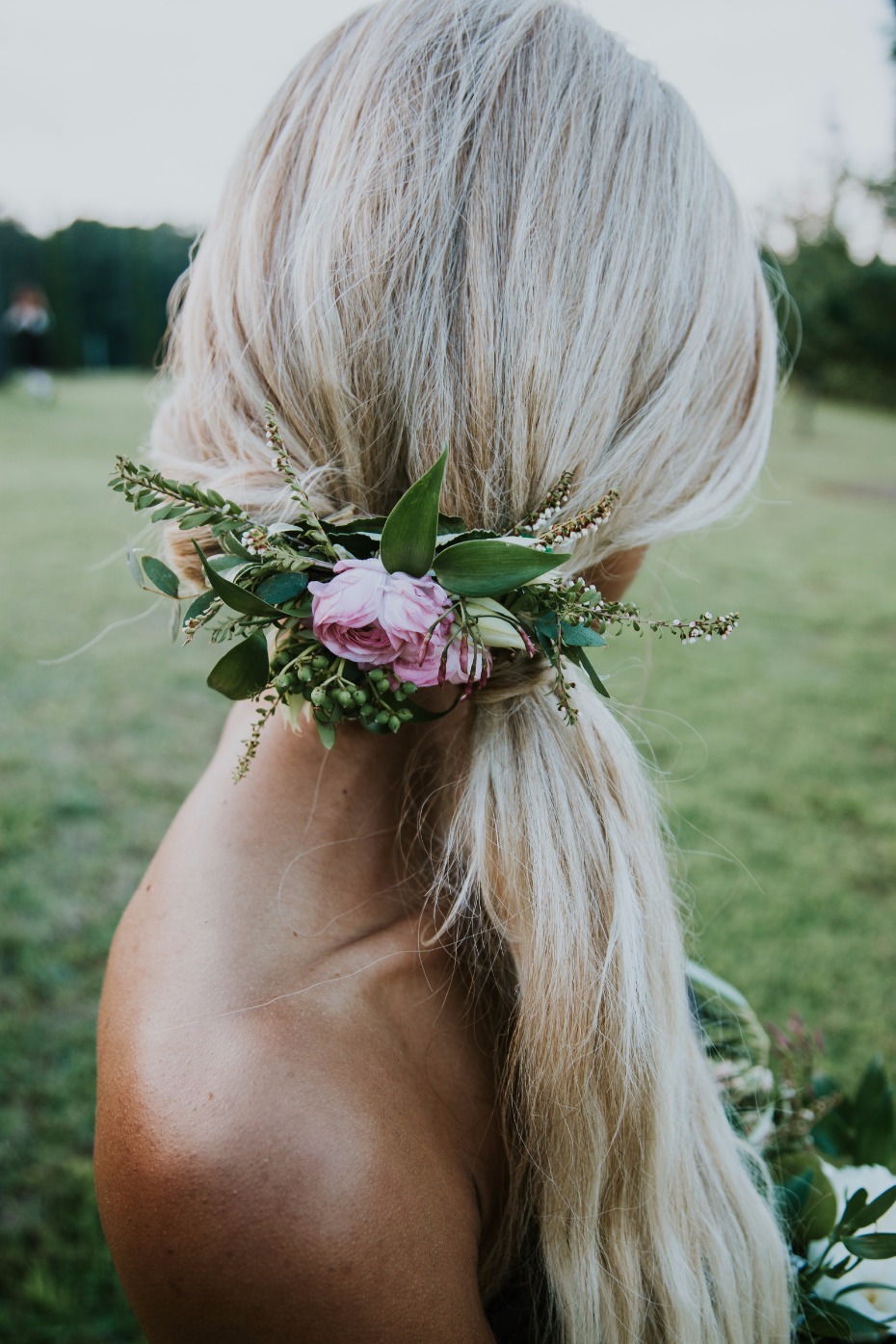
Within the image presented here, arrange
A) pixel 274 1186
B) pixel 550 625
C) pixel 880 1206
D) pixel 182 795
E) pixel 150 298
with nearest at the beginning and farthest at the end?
pixel 274 1186 < pixel 550 625 < pixel 880 1206 < pixel 182 795 < pixel 150 298

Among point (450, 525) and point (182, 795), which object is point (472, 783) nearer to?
point (450, 525)

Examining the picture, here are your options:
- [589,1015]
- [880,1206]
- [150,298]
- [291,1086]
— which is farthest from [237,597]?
[150,298]

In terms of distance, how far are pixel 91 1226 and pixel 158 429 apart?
2045 millimetres

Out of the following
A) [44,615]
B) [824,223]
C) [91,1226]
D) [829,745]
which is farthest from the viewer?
[824,223]

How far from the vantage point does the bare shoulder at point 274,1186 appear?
3.18 ft

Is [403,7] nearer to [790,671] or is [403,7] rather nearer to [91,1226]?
[91,1226]

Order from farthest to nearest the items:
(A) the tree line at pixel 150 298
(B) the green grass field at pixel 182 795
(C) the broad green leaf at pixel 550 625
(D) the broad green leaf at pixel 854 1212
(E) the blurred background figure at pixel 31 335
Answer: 1. (A) the tree line at pixel 150 298
2. (E) the blurred background figure at pixel 31 335
3. (B) the green grass field at pixel 182 795
4. (D) the broad green leaf at pixel 854 1212
5. (C) the broad green leaf at pixel 550 625

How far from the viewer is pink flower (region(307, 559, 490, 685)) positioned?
3.21 feet

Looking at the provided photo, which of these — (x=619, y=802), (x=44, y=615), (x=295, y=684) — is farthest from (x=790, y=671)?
(x=295, y=684)

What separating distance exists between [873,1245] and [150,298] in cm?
2597

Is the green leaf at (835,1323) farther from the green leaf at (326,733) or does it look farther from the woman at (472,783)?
the green leaf at (326,733)

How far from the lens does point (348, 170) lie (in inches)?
47.2

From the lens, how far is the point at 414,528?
3.25ft

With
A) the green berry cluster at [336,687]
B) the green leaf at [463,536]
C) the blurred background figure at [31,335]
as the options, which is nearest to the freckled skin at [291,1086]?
the green berry cluster at [336,687]
